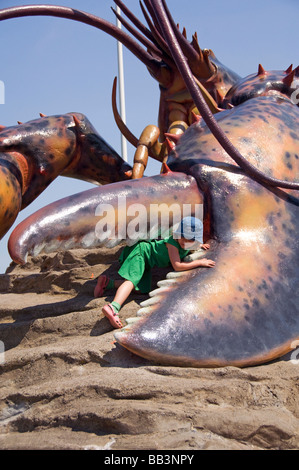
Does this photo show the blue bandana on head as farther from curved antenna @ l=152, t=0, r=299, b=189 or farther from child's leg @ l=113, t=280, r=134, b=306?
child's leg @ l=113, t=280, r=134, b=306

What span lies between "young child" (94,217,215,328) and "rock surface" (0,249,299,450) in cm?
8

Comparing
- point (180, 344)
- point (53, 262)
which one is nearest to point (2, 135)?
point (53, 262)

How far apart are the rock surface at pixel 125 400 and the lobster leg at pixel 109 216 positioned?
1.54ft

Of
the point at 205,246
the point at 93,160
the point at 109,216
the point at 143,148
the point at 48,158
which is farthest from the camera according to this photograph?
the point at 93,160

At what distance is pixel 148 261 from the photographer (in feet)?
8.81

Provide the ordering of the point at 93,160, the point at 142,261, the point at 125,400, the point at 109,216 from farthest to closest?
A: the point at 93,160, the point at 142,261, the point at 109,216, the point at 125,400

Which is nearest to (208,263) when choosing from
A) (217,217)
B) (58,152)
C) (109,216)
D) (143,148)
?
(217,217)

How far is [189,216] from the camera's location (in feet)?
7.11

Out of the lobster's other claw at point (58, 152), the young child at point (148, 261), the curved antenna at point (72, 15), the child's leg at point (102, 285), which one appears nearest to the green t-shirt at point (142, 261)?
the young child at point (148, 261)

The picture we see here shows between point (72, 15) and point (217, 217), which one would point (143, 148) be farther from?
point (217, 217)

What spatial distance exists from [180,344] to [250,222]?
633 mm

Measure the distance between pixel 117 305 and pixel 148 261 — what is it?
1.23 ft

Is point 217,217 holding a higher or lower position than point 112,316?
higher

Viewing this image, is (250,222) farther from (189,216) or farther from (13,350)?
(13,350)
